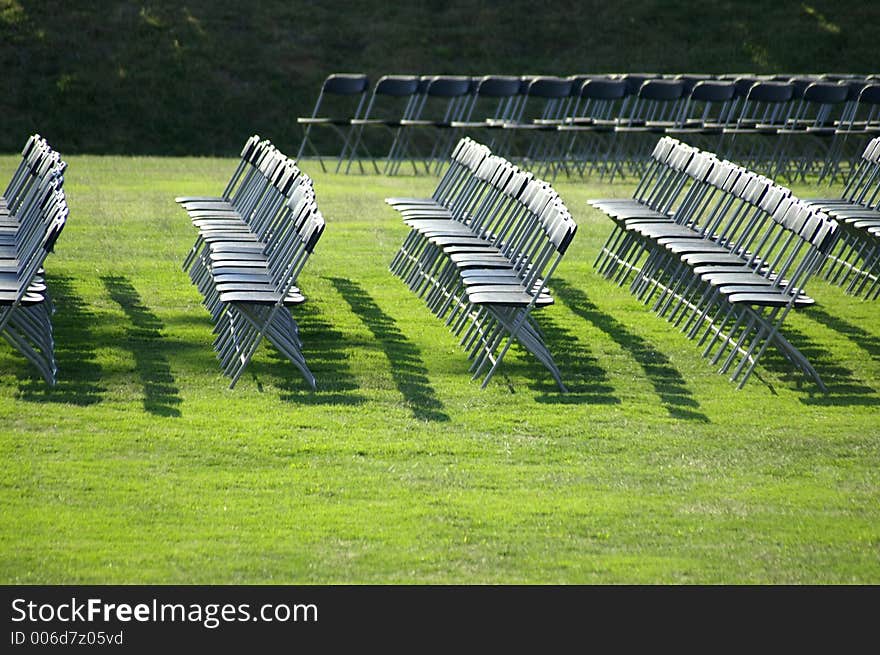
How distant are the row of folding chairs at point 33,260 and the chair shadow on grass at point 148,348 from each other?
53cm

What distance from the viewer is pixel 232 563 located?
566 centimetres

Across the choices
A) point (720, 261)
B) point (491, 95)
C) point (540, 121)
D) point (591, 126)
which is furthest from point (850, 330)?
point (491, 95)

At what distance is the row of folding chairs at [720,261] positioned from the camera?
8969mm

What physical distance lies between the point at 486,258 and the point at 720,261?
5.29 ft

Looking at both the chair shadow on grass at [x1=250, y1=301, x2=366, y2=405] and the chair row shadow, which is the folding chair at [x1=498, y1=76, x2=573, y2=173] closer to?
the chair row shadow

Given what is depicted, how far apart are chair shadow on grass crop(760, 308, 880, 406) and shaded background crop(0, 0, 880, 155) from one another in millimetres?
14852

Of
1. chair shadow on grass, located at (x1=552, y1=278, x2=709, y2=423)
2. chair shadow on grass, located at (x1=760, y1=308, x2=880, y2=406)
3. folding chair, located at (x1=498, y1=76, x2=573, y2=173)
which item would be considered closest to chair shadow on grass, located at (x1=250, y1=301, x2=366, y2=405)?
chair shadow on grass, located at (x1=552, y1=278, x2=709, y2=423)

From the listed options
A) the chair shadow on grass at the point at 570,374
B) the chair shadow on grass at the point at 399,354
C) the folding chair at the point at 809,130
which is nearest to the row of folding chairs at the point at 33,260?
the chair shadow on grass at the point at 399,354

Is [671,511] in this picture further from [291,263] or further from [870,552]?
[291,263]

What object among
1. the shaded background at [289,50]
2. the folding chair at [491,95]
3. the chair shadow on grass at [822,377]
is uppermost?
the chair shadow on grass at [822,377]

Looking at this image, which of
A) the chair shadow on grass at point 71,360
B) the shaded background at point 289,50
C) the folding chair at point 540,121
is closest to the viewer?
the chair shadow on grass at point 71,360

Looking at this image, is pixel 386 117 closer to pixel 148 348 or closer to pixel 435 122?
pixel 435 122

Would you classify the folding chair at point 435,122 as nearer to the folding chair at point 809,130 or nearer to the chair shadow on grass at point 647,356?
the folding chair at point 809,130

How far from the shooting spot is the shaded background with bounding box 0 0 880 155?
79.2 feet
